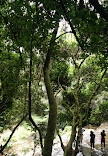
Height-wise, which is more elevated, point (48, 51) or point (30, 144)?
point (48, 51)

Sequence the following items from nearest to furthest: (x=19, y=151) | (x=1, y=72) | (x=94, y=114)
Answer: (x=1, y=72) < (x=94, y=114) < (x=19, y=151)

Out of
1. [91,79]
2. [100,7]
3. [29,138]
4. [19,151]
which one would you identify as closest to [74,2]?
[100,7]

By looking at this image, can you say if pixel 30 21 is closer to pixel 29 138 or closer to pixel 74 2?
pixel 74 2

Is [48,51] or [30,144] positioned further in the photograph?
[30,144]

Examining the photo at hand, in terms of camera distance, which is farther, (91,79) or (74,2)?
(91,79)

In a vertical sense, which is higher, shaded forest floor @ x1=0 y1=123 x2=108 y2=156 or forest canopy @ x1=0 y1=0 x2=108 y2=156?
forest canopy @ x1=0 y1=0 x2=108 y2=156

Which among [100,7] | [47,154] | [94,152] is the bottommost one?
[94,152]

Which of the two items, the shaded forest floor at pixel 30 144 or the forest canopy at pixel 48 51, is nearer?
the forest canopy at pixel 48 51

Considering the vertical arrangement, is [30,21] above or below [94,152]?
above

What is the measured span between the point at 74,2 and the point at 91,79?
729cm

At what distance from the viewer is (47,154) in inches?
148

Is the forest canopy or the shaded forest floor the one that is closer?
the forest canopy

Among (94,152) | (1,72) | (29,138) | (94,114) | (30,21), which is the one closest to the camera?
(30,21)

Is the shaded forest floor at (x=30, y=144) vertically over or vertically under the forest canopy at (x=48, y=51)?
under
